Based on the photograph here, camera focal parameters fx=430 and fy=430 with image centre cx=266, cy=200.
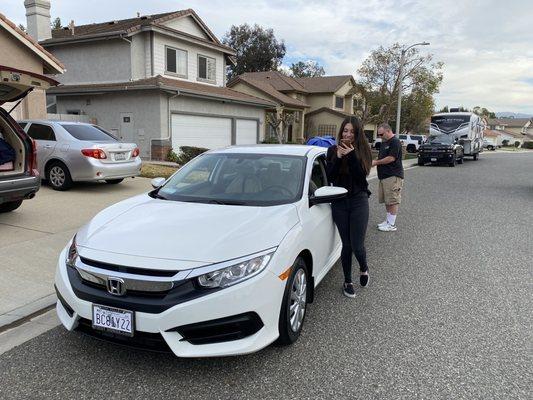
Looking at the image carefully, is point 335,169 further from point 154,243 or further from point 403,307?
point 154,243

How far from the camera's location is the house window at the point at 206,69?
21205mm

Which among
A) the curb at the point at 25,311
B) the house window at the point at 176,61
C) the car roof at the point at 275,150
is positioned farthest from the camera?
the house window at the point at 176,61

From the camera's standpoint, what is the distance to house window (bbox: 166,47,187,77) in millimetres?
19359

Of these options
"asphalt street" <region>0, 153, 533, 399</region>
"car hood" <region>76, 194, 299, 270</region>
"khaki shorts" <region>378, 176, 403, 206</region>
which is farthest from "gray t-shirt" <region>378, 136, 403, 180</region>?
"car hood" <region>76, 194, 299, 270</region>

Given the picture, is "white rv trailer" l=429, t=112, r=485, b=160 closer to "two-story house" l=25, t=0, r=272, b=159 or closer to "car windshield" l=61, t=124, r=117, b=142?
"two-story house" l=25, t=0, r=272, b=159

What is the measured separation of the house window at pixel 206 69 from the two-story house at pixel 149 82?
0.05 m

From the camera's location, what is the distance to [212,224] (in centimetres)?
321

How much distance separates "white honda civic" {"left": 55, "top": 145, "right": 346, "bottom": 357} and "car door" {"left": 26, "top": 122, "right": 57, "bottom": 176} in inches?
260

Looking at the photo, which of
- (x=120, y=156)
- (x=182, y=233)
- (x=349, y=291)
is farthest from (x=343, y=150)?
(x=120, y=156)

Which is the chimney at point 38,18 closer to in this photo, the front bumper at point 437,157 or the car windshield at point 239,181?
the front bumper at point 437,157

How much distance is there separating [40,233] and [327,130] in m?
31.5

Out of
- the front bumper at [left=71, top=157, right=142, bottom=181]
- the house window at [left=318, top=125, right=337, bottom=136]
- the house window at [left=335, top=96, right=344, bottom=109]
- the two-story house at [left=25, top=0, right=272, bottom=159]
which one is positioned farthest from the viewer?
the house window at [left=335, top=96, right=344, bottom=109]

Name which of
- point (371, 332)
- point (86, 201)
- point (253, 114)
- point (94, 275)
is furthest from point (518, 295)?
point (253, 114)

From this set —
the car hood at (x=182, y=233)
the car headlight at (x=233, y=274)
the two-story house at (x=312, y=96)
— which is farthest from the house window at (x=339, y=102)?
the car headlight at (x=233, y=274)
